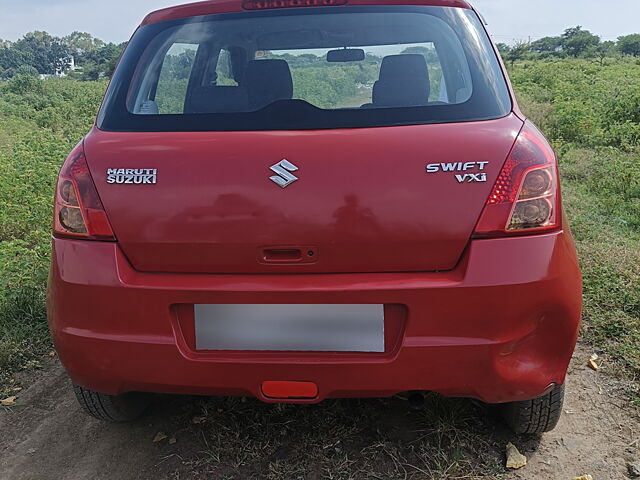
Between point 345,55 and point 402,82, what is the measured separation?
0.51m

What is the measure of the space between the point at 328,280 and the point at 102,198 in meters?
0.73

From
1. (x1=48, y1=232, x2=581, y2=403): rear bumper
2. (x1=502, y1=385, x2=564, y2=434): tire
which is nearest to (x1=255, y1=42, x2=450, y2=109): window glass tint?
(x1=48, y1=232, x2=581, y2=403): rear bumper

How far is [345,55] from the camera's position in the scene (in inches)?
99.5

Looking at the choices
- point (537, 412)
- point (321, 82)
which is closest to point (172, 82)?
point (321, 82)

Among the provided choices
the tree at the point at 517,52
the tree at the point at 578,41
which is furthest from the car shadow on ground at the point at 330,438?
the tree at the point at 578,41

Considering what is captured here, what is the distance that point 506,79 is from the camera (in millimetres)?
2070

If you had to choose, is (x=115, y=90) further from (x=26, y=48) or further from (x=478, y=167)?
(x=26, y=48)

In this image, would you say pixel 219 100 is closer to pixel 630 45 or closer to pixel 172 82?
pixel 172 82

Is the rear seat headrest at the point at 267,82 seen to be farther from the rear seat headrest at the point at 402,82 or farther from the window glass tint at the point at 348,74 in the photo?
the rear seat headrest at the point at 402,82

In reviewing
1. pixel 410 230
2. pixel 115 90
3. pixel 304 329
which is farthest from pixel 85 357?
pixel 410 230

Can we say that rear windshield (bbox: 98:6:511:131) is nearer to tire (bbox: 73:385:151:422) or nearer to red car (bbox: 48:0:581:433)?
red car (bbox: 48:0:581:433)

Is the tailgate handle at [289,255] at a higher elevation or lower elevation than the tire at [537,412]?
higher

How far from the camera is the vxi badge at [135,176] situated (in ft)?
6.07

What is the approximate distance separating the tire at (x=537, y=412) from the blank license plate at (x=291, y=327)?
70 cm
